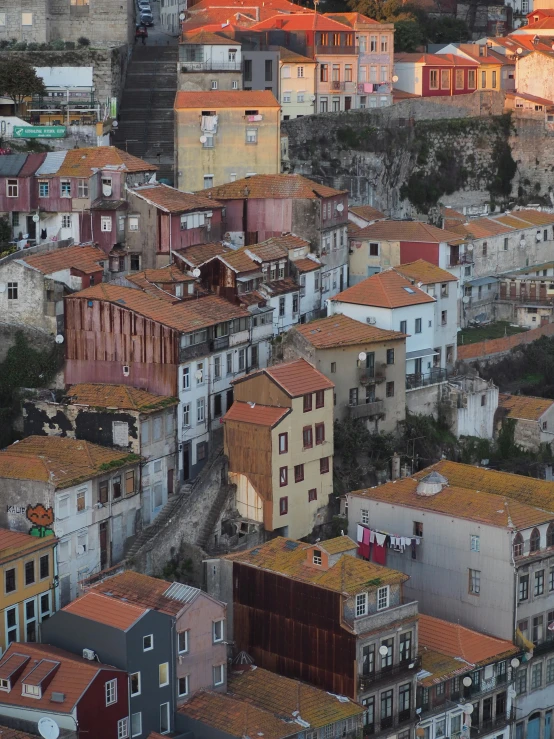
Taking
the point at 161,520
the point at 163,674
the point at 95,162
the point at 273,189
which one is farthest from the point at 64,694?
the point at 273,189

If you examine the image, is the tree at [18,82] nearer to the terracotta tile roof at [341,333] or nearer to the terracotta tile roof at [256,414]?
the terracotta tile roof at [341,333]

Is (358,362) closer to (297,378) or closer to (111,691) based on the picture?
(297,378)

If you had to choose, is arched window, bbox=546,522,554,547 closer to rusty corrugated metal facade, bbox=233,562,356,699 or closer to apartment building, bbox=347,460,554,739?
apartment building, bbox=347,460,554,739

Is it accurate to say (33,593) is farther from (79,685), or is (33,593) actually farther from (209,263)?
(209,263)

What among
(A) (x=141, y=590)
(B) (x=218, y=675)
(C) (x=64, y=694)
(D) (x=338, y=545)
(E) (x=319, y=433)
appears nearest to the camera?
(C) (x=64, y=694)

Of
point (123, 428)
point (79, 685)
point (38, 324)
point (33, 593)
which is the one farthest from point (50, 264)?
point (79, 685)
